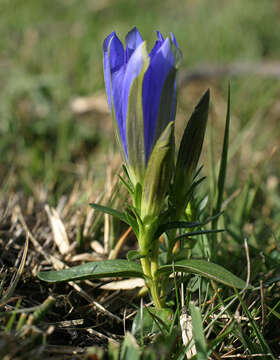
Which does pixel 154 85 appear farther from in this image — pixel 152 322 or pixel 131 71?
pixel 152 322

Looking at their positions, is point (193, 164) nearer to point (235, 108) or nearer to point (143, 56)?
point (143, 56)

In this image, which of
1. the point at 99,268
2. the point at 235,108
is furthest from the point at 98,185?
the point at 235,108

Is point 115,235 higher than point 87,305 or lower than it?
higher

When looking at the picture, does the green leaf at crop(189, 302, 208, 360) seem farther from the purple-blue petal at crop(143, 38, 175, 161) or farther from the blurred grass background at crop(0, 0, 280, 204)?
the blurred grass background at crop(0, 0, 280, 204)

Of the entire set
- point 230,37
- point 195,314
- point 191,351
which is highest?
point 230,37

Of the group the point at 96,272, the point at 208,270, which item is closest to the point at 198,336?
the point at 208,270
